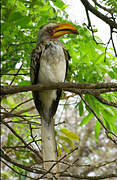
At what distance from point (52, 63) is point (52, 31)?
48 centimetres

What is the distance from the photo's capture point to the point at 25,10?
2.57 meters

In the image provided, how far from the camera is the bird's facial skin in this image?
2.64 m

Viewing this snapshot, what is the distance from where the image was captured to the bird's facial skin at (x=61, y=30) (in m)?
2.64

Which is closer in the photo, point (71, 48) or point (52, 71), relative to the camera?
point (52, 71)

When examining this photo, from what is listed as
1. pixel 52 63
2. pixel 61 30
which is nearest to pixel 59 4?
pixel 61 30

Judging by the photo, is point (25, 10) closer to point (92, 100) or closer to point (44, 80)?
point (44, 80)

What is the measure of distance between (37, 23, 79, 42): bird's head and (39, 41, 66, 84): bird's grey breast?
6.7 inches

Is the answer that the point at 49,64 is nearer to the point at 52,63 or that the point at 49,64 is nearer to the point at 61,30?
the point at 52,63

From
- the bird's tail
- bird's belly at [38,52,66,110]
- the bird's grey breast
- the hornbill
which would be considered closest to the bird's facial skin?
the hornbill

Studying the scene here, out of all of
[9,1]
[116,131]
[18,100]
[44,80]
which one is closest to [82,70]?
[44,80]

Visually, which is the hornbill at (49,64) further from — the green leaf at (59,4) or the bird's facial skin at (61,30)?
the green leaf at (59,4)

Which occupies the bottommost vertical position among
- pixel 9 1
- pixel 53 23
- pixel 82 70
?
pixel 82 70

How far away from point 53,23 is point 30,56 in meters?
0.45

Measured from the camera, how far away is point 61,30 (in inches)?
116
